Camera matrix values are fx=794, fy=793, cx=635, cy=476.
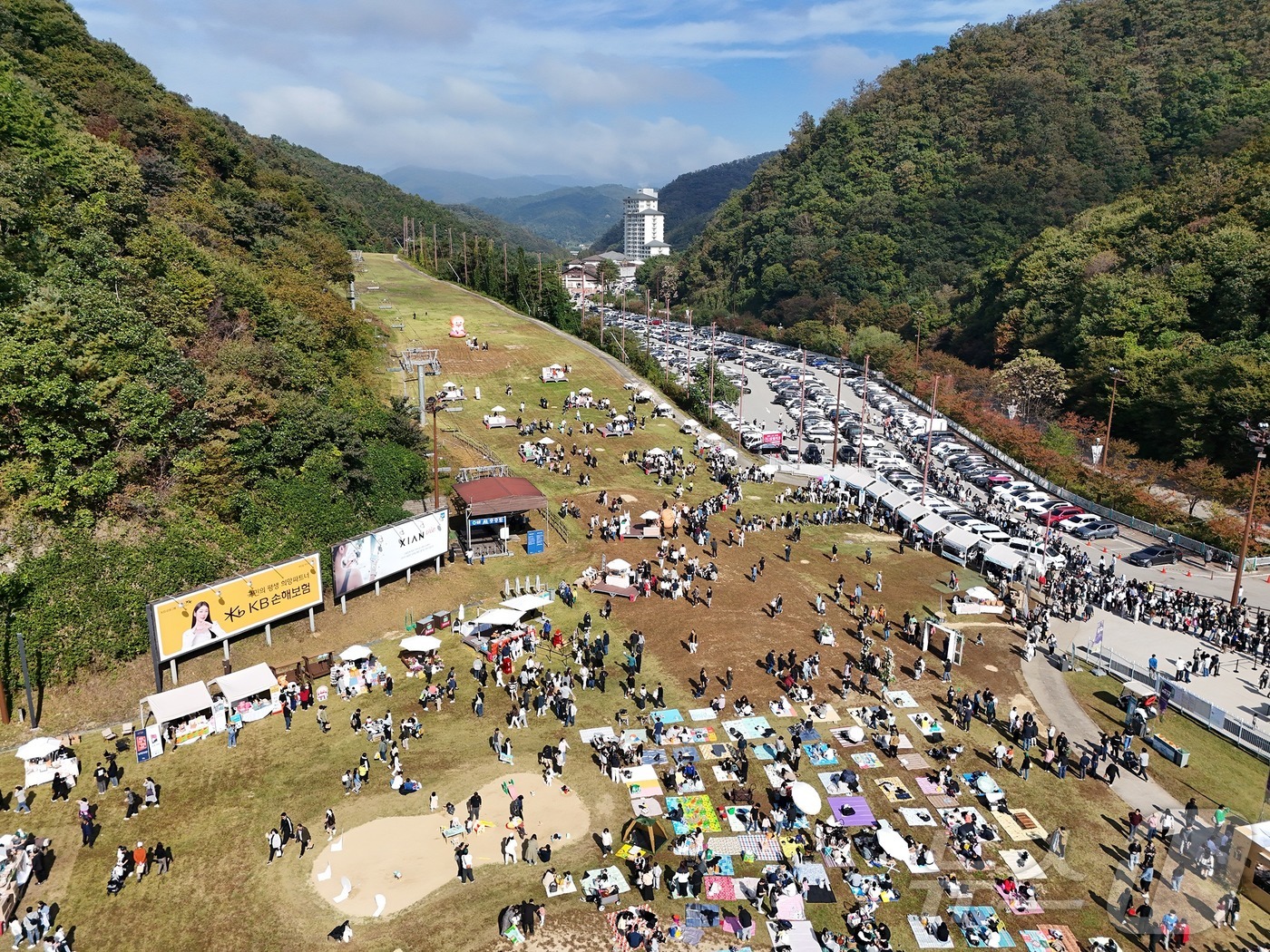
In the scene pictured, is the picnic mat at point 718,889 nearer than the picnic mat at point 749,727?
Yes

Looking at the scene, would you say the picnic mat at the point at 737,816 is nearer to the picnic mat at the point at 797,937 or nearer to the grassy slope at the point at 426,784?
the grassy slope at the point at 426,784

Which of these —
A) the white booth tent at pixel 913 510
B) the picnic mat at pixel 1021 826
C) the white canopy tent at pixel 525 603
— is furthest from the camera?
→ the white booth tent at pixel 913 510

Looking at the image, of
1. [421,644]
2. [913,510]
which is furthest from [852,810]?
[913,510]

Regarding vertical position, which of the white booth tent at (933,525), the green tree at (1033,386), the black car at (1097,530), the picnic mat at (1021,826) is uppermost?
the green tree at (1033,386)

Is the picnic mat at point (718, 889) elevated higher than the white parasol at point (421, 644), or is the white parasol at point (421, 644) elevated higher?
the white parasol at point (421, 644)

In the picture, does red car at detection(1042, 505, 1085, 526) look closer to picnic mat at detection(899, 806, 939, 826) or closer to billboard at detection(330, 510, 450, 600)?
picnic mat at detection(899, 806, 939, 826)

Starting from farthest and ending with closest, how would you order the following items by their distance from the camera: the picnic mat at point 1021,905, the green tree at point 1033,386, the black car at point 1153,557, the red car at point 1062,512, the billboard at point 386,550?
the green tree at point 1033,386 → the red car at point 1062,512 → the black car at point 1153,557 → the billboard at point 386,550 → the picnic mat at point 1021,905

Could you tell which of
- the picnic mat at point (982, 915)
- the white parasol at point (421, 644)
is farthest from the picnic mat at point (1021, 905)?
the white parasol at point (421, 644)

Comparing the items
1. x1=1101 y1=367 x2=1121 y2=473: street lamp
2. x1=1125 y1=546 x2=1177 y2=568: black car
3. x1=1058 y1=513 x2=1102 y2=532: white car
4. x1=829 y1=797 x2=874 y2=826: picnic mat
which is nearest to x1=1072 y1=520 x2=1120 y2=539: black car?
x1=1058 y1=513 x2=1102 y2=532: white car
